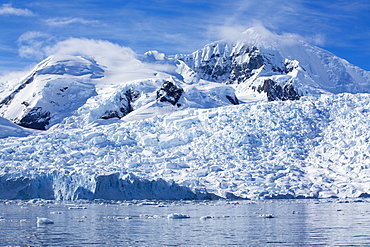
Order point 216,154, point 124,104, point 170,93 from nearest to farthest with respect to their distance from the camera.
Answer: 1. point 216,154
2. point 170,93
3. point 124,104

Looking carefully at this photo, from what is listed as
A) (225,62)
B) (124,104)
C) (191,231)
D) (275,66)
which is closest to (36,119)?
(124,104)

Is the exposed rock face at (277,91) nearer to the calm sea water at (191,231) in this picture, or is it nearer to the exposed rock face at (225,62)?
the exposed rock face at (225,62)

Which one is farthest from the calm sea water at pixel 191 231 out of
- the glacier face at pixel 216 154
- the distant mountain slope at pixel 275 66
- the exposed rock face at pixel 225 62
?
the exposed rock face at pixel 225 62

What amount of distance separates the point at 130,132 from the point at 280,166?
55.2 ft

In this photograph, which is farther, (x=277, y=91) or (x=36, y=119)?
(x=277, y=91)

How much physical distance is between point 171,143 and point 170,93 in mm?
18750

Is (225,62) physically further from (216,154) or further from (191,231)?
(191,231)

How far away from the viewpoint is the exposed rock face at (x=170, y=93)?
6581 cm

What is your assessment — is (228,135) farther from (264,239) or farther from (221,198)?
(264,239)

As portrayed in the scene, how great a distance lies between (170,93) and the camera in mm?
66750

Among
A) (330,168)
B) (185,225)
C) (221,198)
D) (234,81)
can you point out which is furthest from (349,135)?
(234,81)

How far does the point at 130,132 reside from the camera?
5206cm

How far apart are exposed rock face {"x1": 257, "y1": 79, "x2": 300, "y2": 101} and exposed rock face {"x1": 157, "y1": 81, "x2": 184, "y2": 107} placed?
71.3 feet

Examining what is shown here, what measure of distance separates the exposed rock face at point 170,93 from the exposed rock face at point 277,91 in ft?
71.3
